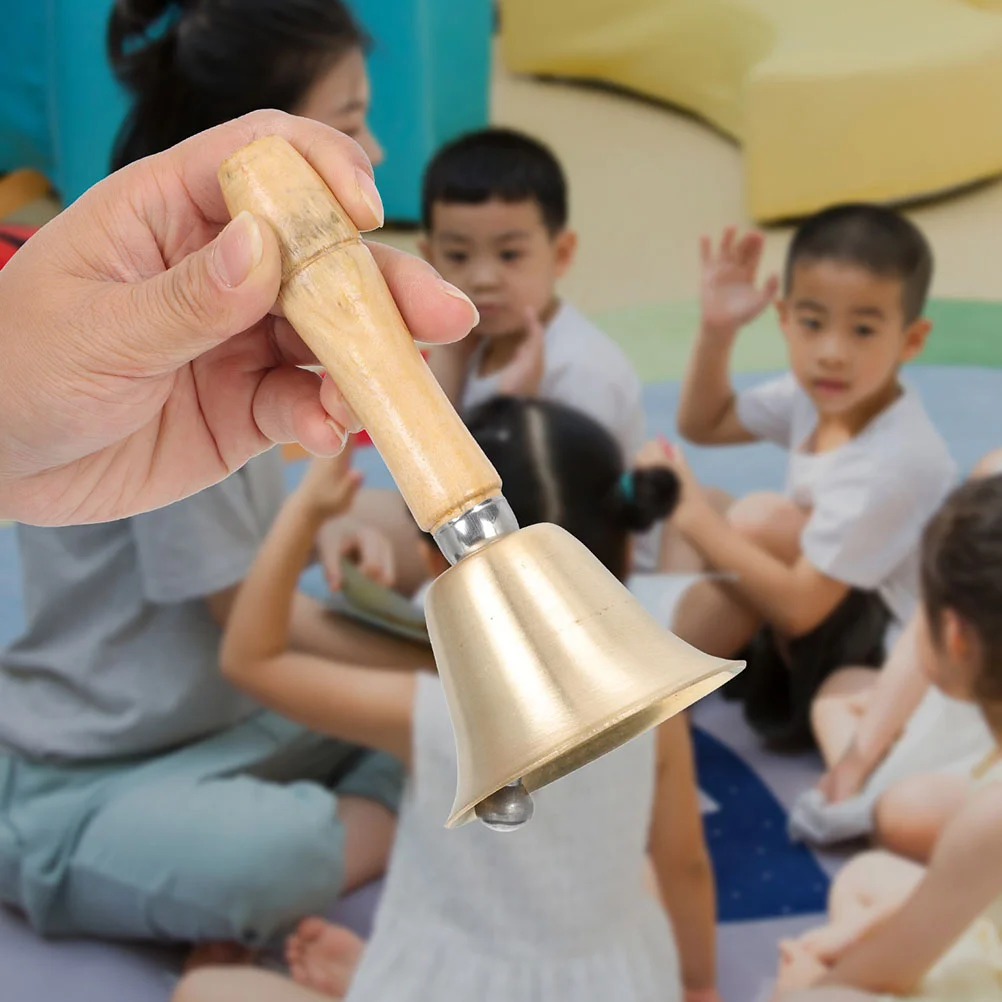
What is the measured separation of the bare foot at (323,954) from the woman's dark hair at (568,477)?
0.34 meters

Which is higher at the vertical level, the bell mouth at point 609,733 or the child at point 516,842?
the bell mouth at point 609,733

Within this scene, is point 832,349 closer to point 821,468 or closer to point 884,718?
point 821,468

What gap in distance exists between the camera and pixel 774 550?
1.08 meters

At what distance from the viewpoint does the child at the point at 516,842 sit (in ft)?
2.63

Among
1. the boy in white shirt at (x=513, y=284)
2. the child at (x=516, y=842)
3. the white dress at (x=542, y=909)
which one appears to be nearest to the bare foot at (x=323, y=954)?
the child at (x=516, y=842)

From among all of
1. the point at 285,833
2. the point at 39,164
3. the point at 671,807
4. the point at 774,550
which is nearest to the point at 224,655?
the point at 285,833

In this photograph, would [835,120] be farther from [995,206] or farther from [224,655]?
[224,655]

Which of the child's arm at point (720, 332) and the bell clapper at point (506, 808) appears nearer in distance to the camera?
the bell clapper at point (506, 808)

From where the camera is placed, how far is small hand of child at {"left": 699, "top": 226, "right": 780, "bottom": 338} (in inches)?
43.8

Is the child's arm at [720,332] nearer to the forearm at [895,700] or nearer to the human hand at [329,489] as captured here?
the forearm at [895,700]

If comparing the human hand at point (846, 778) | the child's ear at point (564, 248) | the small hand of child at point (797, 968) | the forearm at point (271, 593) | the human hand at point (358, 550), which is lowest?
the small hand of child at point (797, 968)

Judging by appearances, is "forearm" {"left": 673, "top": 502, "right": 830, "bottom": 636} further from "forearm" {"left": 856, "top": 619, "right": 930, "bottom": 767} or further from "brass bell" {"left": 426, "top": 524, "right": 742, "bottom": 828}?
"brass bell" {"left": 426, "top": 524, "right": 742, "bottom": 828}

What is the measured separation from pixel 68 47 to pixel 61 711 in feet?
2.11

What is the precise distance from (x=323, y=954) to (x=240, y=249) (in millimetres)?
737
